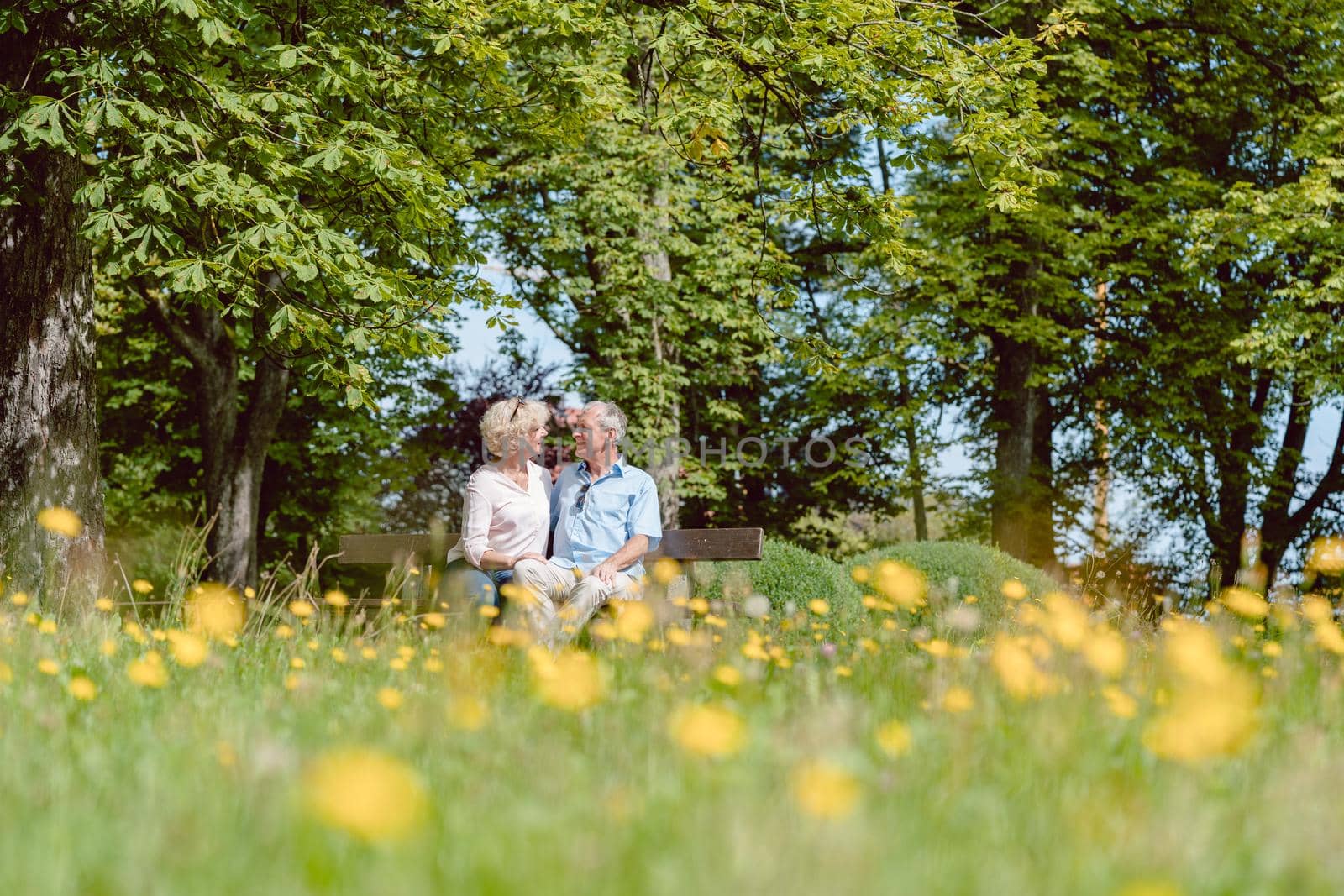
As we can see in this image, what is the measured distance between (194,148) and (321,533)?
12141 mm

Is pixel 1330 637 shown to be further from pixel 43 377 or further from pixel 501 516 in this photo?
pixel 43 377

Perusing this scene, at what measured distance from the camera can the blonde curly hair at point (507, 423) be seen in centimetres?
606

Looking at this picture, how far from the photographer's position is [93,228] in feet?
20.1

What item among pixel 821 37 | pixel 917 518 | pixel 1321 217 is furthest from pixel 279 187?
pixel 917 518

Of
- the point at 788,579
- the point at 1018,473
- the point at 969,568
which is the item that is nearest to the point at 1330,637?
the point at 788,579

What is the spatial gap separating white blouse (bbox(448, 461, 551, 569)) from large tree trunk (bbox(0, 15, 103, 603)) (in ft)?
8.22

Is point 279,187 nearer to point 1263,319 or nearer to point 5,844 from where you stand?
point 5,844

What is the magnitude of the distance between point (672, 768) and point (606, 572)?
353 cm

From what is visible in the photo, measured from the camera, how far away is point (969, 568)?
10844mm

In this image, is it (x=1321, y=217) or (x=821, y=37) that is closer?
(x=821, y=37)

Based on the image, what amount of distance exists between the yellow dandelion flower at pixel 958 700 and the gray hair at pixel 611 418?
355 cm

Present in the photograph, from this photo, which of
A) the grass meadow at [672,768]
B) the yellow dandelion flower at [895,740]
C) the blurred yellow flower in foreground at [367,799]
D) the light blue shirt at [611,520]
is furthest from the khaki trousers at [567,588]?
the blurred yellow flower in foreground at [367,799]

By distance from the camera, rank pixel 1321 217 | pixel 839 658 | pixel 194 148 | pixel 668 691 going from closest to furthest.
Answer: pixel 668 691 → pixel 839 658 → pixel 194 148 → pixel 1321 217

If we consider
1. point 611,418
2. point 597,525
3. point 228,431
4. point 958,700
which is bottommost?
point 958,700
